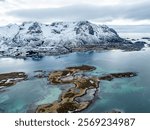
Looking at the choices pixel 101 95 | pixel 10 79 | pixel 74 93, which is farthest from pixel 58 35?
pixel 101 95

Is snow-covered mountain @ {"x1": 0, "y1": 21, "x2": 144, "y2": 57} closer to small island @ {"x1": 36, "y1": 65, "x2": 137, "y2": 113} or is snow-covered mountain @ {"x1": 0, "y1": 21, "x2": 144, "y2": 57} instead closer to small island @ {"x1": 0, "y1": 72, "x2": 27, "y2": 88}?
small island @ {"x1": 0, "y1": 72, "x2": 27, "y2": 88}

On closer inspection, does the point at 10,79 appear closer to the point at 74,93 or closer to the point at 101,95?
the point at 74,93

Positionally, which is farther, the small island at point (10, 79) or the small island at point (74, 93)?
the small island at point (10, 79)

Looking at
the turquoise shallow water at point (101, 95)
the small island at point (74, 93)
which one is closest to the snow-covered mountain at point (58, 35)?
the small island at point (74, 93)

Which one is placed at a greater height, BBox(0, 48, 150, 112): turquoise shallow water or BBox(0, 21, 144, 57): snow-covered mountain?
BBox(0, 21, 144, 57): snow-covered mountain

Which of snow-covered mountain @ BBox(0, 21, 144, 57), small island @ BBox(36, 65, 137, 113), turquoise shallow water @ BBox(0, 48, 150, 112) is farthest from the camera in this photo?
snow-covered mountain @ BBox(0, 21, 144, 57)

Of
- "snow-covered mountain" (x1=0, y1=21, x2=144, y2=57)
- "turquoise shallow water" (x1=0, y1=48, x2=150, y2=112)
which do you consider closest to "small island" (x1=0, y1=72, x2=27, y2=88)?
"turquoise shallow water" (x1=0, y1=48, x2=150, y2=112)

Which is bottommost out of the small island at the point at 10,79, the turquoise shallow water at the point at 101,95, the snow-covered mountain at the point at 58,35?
the small island at the point at 10,79

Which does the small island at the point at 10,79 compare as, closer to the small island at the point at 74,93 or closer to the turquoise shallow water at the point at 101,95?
the turquoise shallow water at the point at 101,95

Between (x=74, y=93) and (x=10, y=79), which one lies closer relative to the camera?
(x=74, y=93)

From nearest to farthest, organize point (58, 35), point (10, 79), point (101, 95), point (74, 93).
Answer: point (101, 95)
point (74, 93)
point (10, 79)
point (58, 35)

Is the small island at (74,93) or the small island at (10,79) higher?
the small island at (74,93)

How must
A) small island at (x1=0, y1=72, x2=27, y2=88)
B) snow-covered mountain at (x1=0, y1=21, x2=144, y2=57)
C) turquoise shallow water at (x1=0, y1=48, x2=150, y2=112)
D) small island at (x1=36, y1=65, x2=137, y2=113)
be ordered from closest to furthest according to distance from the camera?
small island at (x1=36, y1=65, x2=137, y2=113), turquoise shallow water at (x1=0, y1=48, x2=150, y2=112), small island at (x1=0, y1=72, x2=27, y2=88), snow-covered mountain at (x1=0, y1=21, x2=144, y2=57)
